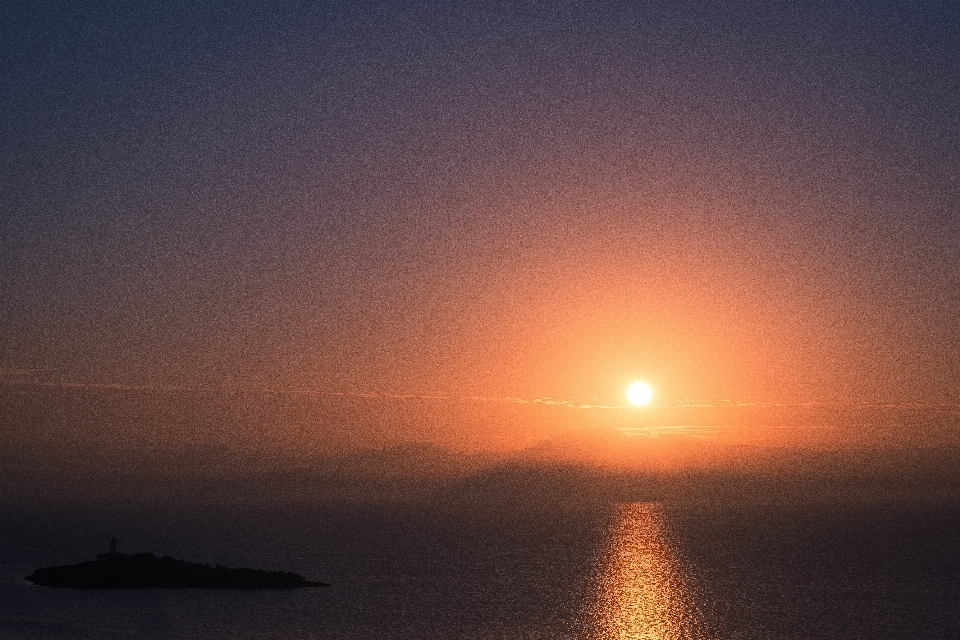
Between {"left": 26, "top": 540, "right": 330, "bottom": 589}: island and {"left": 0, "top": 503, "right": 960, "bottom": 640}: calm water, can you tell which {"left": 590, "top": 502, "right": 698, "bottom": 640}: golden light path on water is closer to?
{"left": 0, "top": 503, "right": 960, "bottom": 640}: calm water

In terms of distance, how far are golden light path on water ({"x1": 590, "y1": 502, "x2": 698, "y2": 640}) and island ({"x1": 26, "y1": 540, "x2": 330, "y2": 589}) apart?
41923mm

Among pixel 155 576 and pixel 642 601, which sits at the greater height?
pixel 155 576

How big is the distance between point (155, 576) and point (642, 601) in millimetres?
61582

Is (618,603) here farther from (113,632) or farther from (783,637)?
(113,632)

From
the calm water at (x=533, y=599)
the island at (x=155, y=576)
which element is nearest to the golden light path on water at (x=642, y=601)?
the calm water at (x=533, y=599)

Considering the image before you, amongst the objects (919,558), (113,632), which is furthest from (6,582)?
(919,558)

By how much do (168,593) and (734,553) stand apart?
362ft

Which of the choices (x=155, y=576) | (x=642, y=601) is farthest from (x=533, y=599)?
(x=155, y=576)

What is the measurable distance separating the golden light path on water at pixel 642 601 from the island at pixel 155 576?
138 feet

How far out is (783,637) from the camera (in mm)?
87250

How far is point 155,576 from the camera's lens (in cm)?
11675

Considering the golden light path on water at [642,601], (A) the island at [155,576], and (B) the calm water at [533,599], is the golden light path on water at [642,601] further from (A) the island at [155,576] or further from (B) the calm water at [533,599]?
(A) the island at [155,576]

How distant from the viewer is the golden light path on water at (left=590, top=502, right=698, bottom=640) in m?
91.3

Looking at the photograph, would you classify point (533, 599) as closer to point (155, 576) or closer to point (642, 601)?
point (642, 601)
